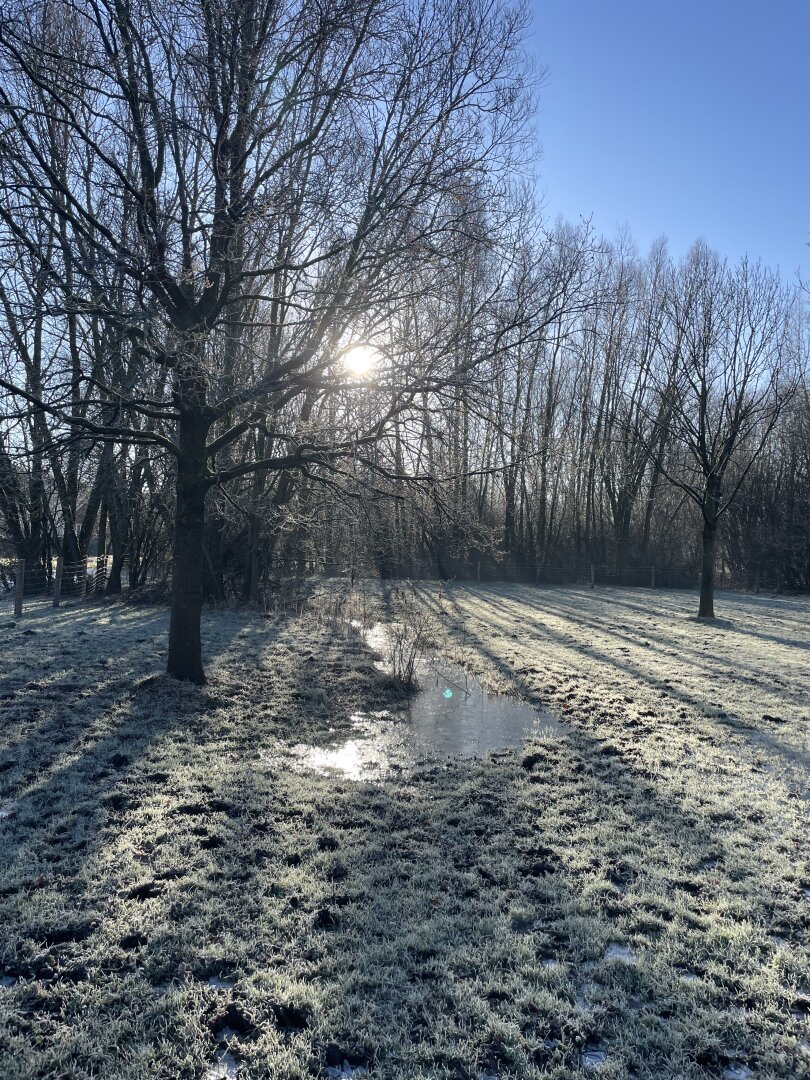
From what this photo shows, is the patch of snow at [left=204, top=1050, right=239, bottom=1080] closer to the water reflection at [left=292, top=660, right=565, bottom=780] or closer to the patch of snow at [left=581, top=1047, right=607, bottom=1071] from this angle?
the patch of snow at [left=581, top=1047, right=607, bottom=1071]

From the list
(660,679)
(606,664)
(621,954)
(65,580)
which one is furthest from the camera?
(65,580)

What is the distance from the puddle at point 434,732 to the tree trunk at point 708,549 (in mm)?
10379

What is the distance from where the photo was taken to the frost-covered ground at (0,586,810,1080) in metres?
2.55

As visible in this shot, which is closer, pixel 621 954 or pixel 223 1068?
pixel 223 1068

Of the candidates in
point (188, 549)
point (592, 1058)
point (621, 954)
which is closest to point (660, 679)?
point (188, 549)

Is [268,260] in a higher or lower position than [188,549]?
higher

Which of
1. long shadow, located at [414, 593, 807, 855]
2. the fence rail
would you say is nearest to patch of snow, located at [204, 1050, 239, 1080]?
long shadow, located at [414, 593, 807, 855]

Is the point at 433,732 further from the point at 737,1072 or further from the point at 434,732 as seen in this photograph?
the point at 737,1072

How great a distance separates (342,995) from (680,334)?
18308 mm

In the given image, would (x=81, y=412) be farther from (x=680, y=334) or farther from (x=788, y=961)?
(x=680, y=334)

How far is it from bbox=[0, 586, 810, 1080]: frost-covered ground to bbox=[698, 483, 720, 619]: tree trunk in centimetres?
1030

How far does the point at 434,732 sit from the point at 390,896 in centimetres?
345

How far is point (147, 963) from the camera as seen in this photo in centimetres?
295

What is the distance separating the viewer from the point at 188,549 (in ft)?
25.6
